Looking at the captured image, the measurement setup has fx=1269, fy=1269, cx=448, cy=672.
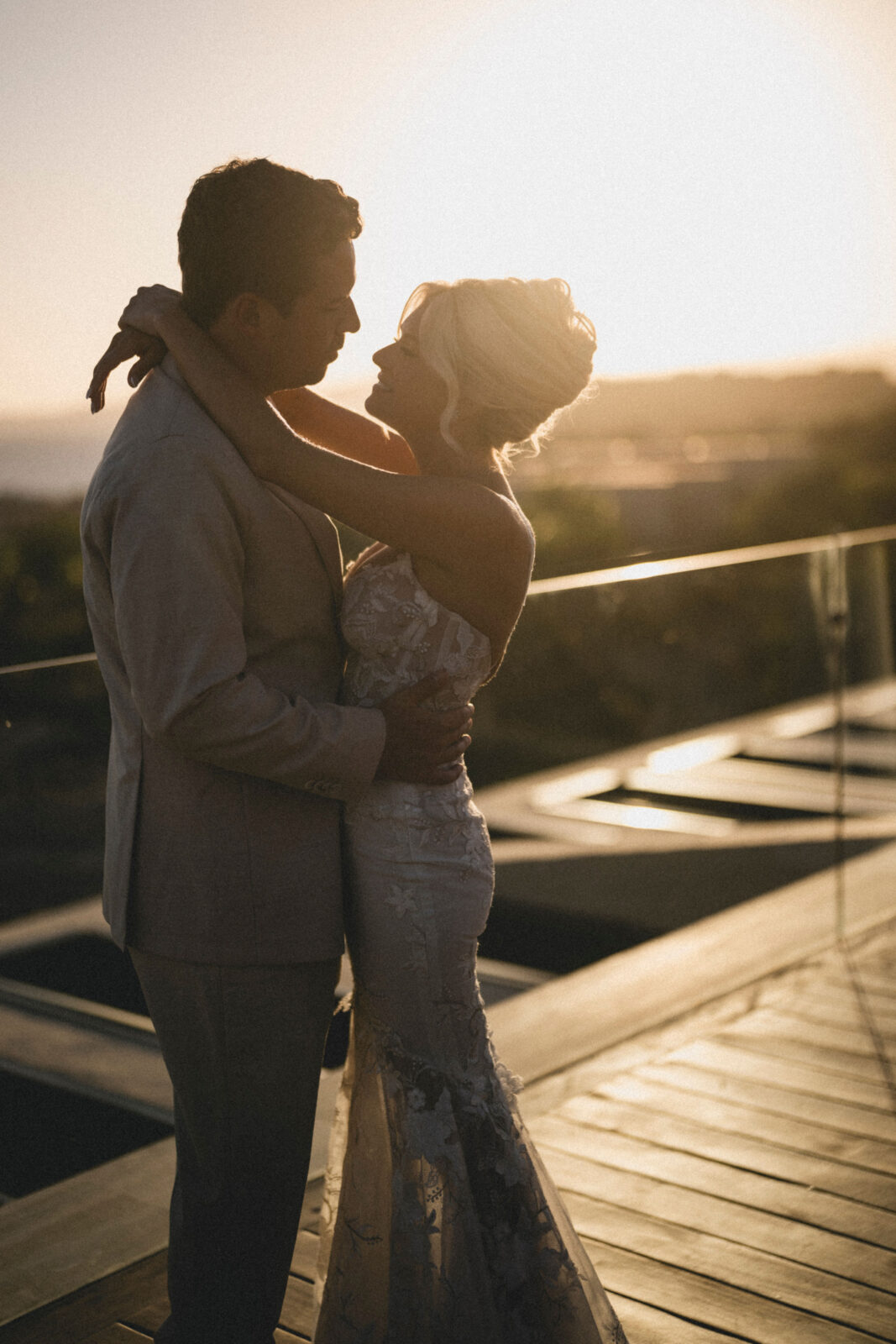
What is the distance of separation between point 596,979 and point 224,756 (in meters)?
2.26

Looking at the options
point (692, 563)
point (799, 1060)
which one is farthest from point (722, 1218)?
point (692, 563)

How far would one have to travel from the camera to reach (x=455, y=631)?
1.58 meters

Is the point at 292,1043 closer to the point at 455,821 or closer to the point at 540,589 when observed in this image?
the point at 455,821

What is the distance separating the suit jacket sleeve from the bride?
222mm

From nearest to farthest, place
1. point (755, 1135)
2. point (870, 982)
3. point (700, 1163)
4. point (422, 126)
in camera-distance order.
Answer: point (700, 1163) → point (755, 1135) → point (870, 982) → point (422, 126)

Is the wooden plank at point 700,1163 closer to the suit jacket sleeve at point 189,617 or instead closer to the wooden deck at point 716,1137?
the wooden deck at point 716,1137

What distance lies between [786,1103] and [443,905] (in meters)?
1.50

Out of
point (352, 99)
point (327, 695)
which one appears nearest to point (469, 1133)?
point (327, 695)

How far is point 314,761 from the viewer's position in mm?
1400

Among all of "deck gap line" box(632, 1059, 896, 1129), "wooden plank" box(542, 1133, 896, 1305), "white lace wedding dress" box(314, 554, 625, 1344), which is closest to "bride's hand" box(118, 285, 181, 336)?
"white lace wedding dress" box(314, 554, 625, 1344)

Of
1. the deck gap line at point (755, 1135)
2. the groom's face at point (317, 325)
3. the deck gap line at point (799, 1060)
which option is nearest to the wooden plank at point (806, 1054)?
the deck gap line at point (799, 1060)

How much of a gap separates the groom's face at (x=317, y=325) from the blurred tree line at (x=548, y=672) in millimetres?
977

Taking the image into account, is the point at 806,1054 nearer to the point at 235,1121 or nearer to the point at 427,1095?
the point at 427,1095

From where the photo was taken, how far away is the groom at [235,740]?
4.33 ft
